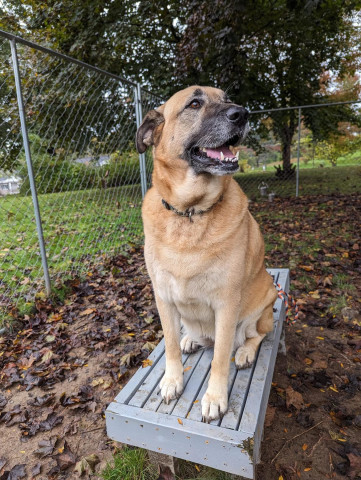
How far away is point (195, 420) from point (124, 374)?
1.13 metres

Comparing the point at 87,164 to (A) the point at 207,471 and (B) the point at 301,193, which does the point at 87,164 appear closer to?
(A) the point at 207,471

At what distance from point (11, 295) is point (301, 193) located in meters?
8.50

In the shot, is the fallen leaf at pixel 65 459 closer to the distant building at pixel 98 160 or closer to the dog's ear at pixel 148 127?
the dog's ear at pixel 148 127

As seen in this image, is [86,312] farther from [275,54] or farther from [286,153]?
[275,54]

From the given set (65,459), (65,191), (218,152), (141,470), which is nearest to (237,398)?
(141,470)

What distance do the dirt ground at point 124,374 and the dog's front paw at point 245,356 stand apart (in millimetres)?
489

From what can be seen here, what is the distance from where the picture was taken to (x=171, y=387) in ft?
5.64

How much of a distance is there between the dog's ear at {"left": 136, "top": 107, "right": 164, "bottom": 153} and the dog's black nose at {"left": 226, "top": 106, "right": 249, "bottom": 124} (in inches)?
16.7

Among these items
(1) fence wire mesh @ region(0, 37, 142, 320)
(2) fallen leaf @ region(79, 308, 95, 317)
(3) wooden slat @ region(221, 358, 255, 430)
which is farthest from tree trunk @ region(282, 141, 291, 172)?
(3) wooden slat @ region(221, 358, 255, 430)

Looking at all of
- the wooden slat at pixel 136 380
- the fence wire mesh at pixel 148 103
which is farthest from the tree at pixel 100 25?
the wooden slat at pixel 136 380

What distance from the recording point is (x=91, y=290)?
155 inches

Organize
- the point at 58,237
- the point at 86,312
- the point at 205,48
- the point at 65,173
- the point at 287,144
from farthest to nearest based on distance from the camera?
the point at 287,144, the point at 65,173, the point at 205,48, the point at 58,237, the point at 86,312

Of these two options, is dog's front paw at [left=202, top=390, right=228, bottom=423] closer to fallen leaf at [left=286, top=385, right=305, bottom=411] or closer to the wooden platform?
the wooden platform

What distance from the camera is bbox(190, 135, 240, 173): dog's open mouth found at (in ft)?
5.57
